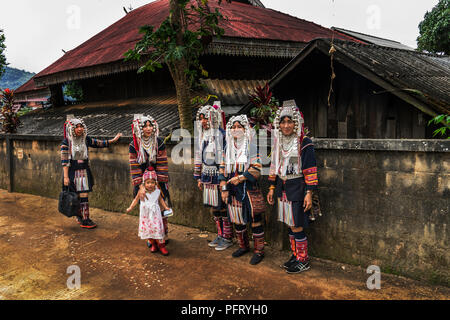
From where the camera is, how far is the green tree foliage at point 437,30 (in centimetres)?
1794

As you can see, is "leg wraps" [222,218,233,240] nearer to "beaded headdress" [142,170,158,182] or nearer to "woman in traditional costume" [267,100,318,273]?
"woman in traditional costume" [267,100,318,273]

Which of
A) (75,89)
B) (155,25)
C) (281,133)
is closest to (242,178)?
(281,133)

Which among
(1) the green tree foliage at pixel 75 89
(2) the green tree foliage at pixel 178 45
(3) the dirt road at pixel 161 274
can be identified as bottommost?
(3) the dirt road at pixel 161 274

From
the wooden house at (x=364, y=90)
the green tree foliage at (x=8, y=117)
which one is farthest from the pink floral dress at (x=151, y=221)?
the green tree foliage at (x=8, y=117)

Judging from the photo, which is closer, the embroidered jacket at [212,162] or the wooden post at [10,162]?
the embroidered jacket at [212,162]

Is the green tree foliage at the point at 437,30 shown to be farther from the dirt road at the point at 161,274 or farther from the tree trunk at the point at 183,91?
the dirt road at the point at 161,274

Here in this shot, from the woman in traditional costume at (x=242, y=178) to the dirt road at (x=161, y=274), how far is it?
1.90 ft

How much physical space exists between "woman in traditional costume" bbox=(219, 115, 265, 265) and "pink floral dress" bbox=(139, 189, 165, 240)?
108 centimetres

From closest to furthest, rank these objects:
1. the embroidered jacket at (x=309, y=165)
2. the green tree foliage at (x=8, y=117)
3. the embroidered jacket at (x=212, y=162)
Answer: the embroidered jacket at (x=309, y=165), the embroidered jacket at (x=212, y=162), the green tree foliage at (x=8, y=117)

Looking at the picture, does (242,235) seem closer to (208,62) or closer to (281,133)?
(281,133)

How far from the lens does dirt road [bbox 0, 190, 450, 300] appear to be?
12.2 feet

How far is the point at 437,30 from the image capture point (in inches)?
716

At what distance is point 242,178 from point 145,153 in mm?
1638
